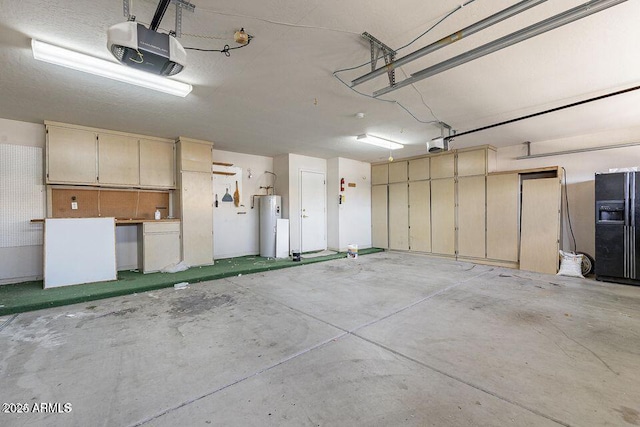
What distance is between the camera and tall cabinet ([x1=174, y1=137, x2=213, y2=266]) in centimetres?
557

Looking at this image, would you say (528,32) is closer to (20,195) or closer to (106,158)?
(106,158)

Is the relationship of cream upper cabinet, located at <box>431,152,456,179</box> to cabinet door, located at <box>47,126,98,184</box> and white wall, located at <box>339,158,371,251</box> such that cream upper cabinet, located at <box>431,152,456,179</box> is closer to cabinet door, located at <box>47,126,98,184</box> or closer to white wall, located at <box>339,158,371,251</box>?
white wall, located at <box>339,158,371,251</box>

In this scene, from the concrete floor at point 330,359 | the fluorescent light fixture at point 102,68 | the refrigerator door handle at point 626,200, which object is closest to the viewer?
the concrete floor at point 330,359

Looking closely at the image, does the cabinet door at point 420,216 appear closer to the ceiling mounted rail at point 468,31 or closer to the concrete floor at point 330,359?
the concrete floor at point 330,359

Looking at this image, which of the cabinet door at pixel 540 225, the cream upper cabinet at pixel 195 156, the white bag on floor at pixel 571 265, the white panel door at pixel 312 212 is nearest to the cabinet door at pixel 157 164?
the cream upper cabinet at pixel 195 156

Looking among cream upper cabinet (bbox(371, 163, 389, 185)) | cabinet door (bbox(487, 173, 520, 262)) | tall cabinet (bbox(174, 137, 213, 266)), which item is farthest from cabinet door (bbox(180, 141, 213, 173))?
cabinet door (bbox(487, 173, 520, 262))

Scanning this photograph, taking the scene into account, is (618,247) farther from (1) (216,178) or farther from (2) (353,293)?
(1) (216,178)

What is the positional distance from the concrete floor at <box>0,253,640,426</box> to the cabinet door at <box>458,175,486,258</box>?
2.40m

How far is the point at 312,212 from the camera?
25.0 ft

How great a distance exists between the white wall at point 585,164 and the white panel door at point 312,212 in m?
5.28

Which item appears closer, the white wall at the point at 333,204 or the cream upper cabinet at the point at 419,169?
the cream upper cabinet at the point at 419,169

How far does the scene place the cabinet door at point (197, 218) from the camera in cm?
558

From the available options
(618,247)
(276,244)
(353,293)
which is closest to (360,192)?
(276,244)

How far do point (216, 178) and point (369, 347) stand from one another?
5380 millimetres
